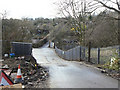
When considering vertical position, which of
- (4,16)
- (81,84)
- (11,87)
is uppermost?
(4,16)

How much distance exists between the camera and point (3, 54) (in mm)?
9406

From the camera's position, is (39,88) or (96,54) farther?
(96,54)

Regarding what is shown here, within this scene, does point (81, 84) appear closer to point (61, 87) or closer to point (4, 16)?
point (61, 87)

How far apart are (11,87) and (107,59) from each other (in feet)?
24.0

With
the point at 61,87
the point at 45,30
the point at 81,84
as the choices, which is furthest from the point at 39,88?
the point at 45,30

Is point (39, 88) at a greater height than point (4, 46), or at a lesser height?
lesser

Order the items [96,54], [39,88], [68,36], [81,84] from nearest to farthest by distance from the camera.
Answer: [39,88], [81,84], [96,54], [68,36]

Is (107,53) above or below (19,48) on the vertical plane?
below

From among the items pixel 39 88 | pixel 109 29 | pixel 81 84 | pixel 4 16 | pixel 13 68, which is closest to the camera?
pixel 39 88

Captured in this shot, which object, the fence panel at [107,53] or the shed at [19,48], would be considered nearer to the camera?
the fence panel at [107,53]

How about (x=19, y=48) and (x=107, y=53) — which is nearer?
(x=107, y=53)

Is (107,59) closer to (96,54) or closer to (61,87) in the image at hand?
(96,54)

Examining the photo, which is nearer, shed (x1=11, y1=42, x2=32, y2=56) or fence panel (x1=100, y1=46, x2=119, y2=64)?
fence panel (x1=100, y1=46, x2=119, y2=64)

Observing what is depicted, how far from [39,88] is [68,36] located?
129 ft
